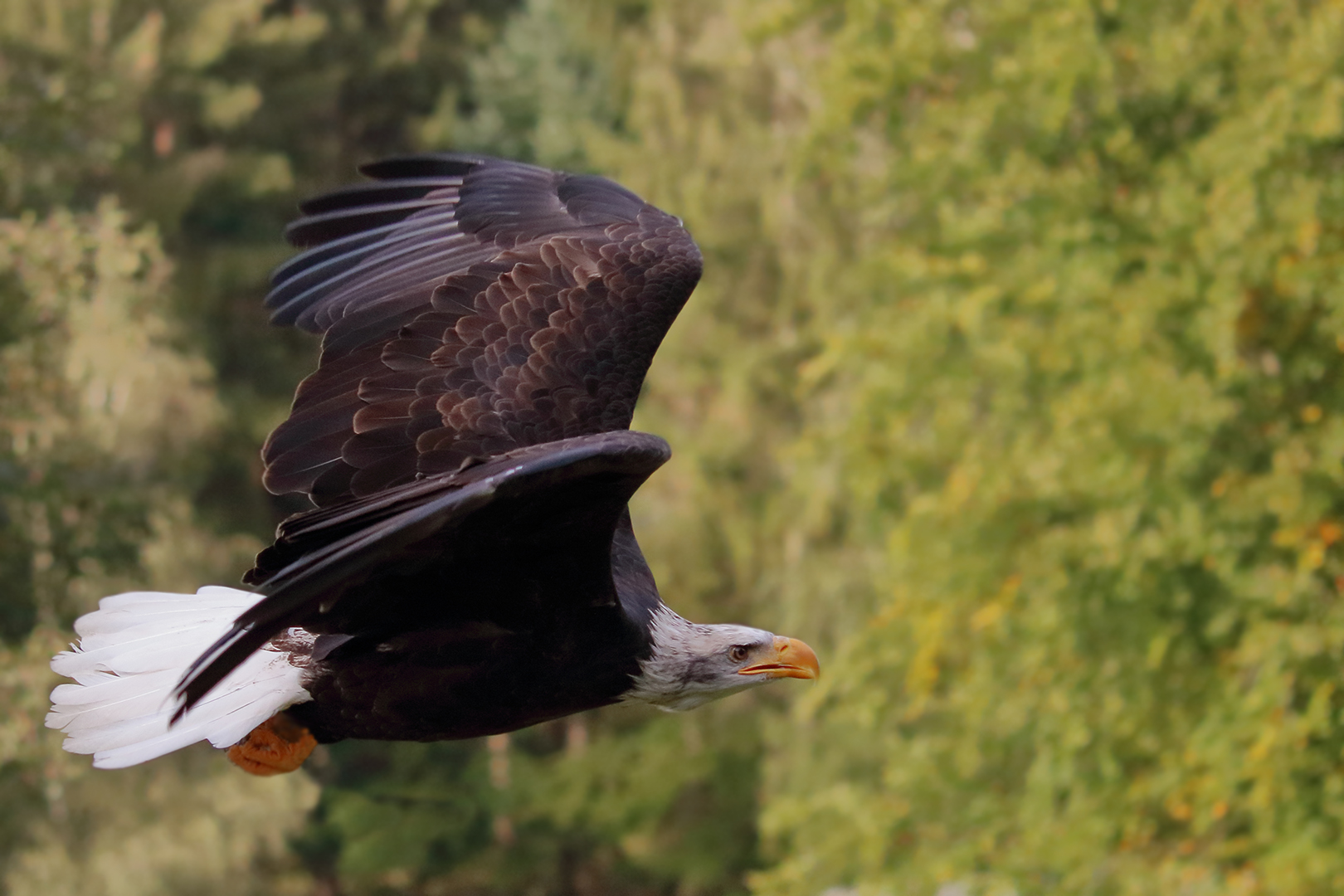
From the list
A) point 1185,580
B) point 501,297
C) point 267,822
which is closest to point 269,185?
point 267,822

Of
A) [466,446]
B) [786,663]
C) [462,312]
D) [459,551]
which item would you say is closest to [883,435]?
[462,312]

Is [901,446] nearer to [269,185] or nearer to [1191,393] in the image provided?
[1191,393]

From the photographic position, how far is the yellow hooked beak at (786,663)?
499cm

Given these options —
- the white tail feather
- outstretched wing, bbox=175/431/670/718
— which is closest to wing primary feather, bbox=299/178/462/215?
the white tail feather

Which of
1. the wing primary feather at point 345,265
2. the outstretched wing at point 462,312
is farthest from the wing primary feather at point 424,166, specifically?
the wing primary feather at point 345,265

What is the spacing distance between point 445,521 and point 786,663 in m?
1.54

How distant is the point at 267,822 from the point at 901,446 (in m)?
8.03

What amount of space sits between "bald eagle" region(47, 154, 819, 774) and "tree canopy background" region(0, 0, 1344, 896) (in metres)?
4.76

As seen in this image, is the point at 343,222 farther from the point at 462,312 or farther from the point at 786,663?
the point at 786,663

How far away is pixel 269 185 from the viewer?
1975 centimetres

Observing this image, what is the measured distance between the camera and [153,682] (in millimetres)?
5000

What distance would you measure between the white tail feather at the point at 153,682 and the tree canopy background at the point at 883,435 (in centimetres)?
488

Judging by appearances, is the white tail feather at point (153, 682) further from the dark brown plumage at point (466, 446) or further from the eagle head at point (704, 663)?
the eagle head at point (704, 663)

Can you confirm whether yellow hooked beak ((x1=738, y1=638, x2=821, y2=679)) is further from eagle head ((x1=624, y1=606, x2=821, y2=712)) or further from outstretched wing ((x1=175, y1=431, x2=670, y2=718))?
outstretched wing ((x1=175, y1=431, x2=670, y2=718))
